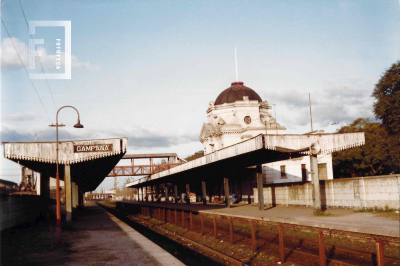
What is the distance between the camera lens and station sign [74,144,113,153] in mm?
23656

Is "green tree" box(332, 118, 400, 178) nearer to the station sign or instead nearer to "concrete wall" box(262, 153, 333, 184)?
"concrete wall" box(262, 153, 333, 184)

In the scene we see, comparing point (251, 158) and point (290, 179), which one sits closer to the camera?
point (251, 158)

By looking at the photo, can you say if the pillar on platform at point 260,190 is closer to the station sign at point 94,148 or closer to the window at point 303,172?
the station sign at point 94,148

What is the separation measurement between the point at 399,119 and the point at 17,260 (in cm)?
3452

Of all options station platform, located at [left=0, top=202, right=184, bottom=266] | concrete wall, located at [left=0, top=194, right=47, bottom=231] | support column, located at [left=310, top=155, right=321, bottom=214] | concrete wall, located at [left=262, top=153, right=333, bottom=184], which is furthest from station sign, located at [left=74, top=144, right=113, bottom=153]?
concrete wall, located at [left=262, top=153, right=333, bottom=184]

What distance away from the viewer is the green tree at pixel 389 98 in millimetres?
35531

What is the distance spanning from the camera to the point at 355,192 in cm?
2266

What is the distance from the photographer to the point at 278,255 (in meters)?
13.3

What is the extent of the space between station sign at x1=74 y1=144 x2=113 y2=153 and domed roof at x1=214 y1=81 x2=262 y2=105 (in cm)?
5160

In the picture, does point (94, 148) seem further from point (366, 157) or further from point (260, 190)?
point (366, 157)

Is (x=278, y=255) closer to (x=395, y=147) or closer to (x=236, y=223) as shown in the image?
(x=236, y=223)

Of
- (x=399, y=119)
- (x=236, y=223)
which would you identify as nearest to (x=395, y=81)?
(x=399, y=119)

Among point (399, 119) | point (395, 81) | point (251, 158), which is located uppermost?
point (395, 81)

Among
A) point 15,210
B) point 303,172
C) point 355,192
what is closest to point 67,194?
point 15,210
